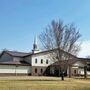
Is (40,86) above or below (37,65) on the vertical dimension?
below

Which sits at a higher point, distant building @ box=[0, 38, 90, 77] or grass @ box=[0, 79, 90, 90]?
distant building @ box=[0, 38, 90, 77]

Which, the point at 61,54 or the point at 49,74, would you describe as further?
the point at 49,74

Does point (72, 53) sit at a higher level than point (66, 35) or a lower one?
lower

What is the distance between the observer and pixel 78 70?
8312 cm

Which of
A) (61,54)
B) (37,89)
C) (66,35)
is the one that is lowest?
(37,89)

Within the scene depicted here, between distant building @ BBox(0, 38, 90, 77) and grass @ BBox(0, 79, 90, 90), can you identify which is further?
distant building @ BBox(0, 38, 90, 77)

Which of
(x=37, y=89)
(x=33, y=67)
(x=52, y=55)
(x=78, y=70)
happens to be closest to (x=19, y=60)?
(x=33, y=67)

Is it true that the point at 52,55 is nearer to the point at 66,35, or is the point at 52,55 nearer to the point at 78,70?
the point at 66,35

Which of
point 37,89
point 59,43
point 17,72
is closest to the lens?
point 37,89

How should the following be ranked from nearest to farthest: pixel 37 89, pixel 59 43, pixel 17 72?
pixel 37 89 → pixel 59 43 → pixel 17 72

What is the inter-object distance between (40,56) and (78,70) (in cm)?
1209

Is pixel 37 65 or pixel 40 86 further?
pixel 37 65

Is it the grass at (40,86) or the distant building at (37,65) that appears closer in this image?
the grass at (40,86)

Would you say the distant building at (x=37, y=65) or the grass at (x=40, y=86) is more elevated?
the distant building at (x=37, y=65)
